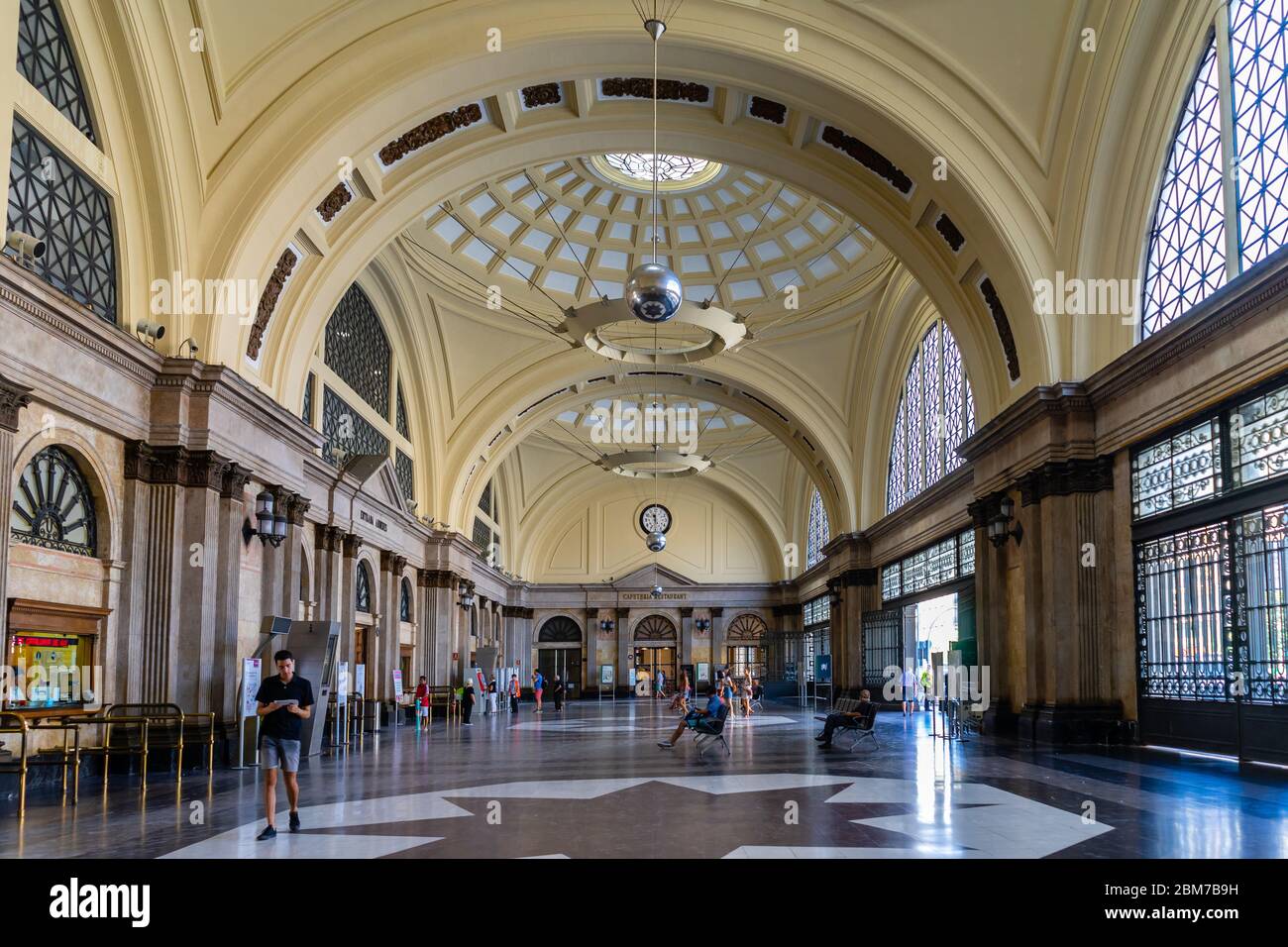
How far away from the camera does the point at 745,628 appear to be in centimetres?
4319

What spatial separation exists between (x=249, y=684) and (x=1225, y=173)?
12846mm

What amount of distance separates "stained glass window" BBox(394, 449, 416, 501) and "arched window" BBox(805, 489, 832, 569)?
1521 centimetres

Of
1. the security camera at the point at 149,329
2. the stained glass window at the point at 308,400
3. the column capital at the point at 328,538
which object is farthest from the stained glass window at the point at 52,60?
the column capital at the point at 328,538

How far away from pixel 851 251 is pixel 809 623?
1887 centimetres

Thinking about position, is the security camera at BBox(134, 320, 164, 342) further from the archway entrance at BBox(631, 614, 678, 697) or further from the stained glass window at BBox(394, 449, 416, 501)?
the archway entrance at BBox(631, 614, 678, 697)

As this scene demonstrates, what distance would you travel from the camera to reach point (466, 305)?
23.7 metres

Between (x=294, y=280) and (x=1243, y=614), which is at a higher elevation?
(x=294, y=280)

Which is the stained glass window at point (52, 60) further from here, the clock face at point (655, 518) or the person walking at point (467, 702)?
the clock face at point (655, 518)

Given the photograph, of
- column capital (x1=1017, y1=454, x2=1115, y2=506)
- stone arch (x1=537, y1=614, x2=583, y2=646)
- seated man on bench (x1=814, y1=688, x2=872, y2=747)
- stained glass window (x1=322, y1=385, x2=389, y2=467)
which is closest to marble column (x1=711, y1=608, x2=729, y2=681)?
stone arch (x1=537, y1=614, x2=583, y2=646)

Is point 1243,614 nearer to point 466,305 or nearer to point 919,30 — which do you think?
point 919,30

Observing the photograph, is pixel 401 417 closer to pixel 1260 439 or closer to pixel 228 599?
pixel 228 599

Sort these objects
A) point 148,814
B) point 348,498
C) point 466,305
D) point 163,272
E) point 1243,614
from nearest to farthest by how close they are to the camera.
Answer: point 148,814
point 1243,614
point 163,272
point 348,498
point 466,305

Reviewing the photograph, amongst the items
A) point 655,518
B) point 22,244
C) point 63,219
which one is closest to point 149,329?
point 63,219
